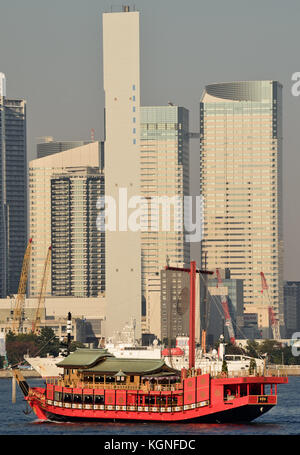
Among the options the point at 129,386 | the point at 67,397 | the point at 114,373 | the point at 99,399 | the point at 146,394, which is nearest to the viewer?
the point at 146,394

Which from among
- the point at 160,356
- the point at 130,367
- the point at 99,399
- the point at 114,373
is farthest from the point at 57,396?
the point at 160,356

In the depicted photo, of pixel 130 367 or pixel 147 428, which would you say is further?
pixel 130 367

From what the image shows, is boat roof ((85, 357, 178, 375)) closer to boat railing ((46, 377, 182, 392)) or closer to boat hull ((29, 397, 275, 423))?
boat railing ((46, 377, 182, 392))

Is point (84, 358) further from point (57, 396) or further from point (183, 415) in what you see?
point (183, 415)

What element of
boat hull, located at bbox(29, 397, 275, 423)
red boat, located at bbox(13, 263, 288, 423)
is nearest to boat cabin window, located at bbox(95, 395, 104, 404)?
red boat, located at bbox(13, 263, 288, 423)

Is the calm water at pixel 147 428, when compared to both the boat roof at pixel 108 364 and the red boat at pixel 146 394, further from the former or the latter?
the boat roof at pixel 108 364

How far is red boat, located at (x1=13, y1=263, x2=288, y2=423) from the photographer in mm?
102812

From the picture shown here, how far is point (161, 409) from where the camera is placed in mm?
103750

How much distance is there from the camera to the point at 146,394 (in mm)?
104438

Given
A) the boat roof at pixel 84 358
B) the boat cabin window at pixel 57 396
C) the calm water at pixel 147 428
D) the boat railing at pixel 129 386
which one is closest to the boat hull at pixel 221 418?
the calm water at pixel 147 428

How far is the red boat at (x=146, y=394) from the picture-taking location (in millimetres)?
102812
